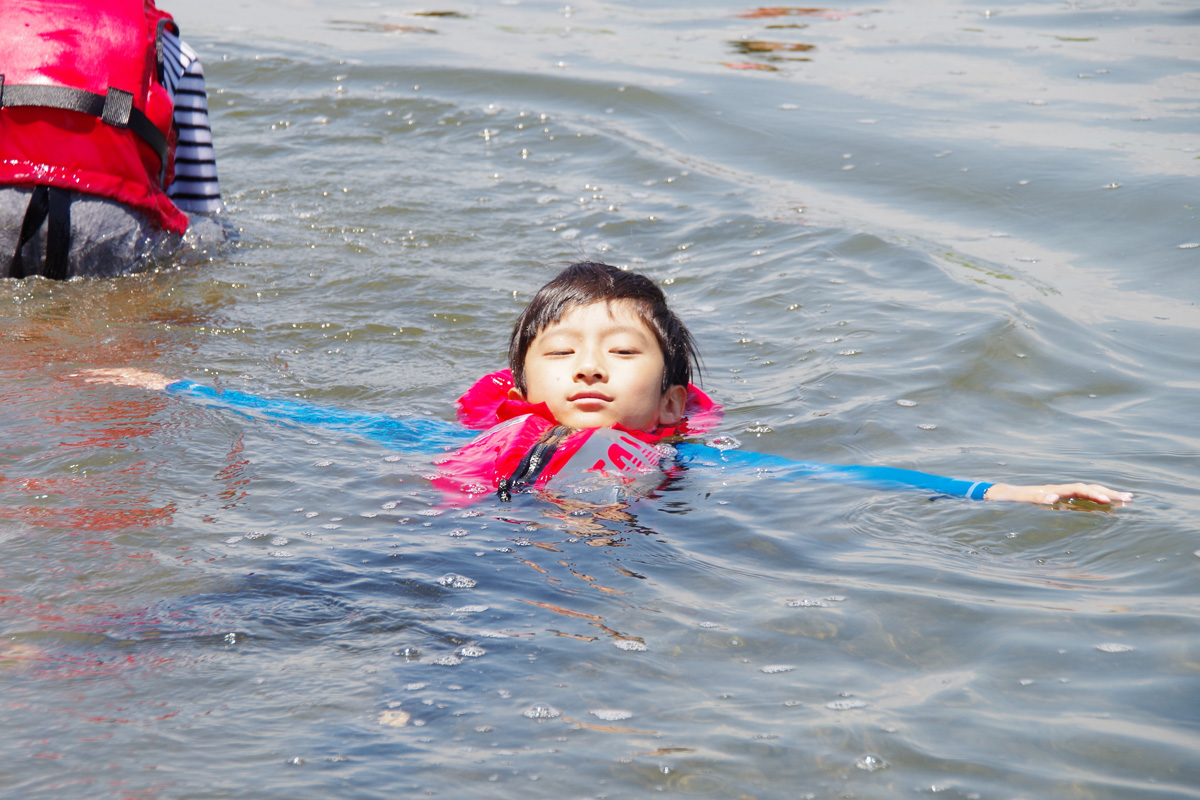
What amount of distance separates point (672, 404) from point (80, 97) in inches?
136

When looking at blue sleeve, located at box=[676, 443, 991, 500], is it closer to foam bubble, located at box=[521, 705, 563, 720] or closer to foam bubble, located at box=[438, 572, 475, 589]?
foam bubble, located at box=[438, 572, 475, 589]

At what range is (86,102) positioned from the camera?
5.82 metres

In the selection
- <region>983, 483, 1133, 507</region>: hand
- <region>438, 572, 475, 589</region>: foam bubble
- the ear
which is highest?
<region>983, 483, 1133, 507</region>: hand

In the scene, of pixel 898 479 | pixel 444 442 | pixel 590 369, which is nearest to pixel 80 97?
pixel 444 442

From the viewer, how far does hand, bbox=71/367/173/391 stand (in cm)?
495

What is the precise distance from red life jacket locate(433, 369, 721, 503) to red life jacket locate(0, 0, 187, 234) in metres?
2.88

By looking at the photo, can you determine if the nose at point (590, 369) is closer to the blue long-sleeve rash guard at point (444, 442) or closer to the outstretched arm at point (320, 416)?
the blue long-sleeve rash guard at point (444, 442)

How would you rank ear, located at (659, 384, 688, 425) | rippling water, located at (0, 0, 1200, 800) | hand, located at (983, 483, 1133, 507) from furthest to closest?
ear, located at (659, 384, 688, 425) → hand, located at (983, 483, 1133, 507) → rippling water, located at (0, 0, 1200, 800)

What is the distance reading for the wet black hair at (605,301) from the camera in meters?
4.58

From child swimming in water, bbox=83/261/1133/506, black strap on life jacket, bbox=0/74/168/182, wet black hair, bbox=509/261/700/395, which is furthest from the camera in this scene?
black strap on life jacket, bbox=0/74/168/182

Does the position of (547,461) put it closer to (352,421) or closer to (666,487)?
(666,487)

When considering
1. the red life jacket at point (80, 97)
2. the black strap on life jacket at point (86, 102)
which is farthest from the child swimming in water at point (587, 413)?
the black strap on life jacket at point (86, 102)

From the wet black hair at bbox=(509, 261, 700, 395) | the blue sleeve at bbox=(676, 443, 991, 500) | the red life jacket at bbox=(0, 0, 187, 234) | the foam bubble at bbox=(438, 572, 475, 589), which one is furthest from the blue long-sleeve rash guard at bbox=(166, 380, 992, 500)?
the red life jacket at bbox=(0, 0, 187, 234)

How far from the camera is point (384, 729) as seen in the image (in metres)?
2.72
